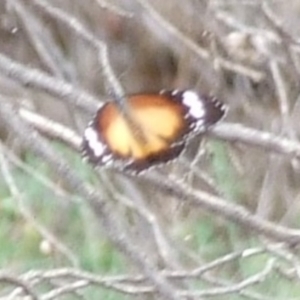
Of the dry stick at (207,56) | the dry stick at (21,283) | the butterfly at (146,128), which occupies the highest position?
the dry stick at (207,56)

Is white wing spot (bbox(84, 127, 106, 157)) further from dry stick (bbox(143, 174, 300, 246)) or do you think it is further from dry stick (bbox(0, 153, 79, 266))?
dry stick (bbox(0, 153, 79, 266))

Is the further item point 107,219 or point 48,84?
point 48,84

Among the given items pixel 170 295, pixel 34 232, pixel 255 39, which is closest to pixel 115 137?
pixel 170 295

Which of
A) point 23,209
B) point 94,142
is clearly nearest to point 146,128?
point 94,142

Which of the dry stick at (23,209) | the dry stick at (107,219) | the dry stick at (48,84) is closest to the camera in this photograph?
the dry stick at (107,219)

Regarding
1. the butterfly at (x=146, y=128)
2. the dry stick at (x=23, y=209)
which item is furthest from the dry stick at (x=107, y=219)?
the dry stick at (x=23, y=209)

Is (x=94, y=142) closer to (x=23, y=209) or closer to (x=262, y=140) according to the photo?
(x=262, y=140)

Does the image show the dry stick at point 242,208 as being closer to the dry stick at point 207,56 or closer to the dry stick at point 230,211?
the dry stick at point 230,211

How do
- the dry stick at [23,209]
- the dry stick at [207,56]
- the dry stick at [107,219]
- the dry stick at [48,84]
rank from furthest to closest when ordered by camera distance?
the dry stick at [207,56]
the dry stick at [23,209]
the dry stick at [48,84]
the dry stick at [107,219]

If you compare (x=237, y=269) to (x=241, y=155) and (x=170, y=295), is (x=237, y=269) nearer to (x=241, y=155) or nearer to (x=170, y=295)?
(x=241, y=155)

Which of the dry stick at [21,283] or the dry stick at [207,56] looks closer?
the dry stick at [21,283]
